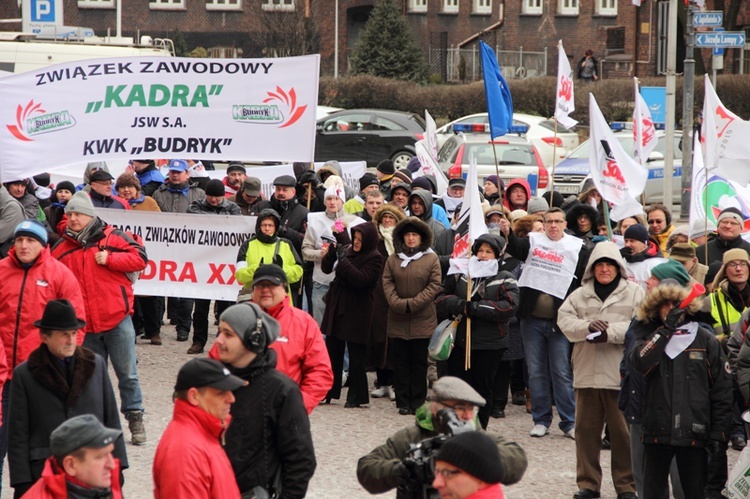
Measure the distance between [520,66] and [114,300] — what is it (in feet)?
129

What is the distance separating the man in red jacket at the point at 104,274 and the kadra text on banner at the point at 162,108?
2004 mm

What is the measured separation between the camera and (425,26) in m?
49.1

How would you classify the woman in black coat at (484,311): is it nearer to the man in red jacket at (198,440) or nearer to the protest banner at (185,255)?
the protest banner at (185,255)

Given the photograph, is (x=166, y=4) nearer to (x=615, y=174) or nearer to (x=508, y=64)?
(x=508, y=64)

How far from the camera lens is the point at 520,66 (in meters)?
46.8

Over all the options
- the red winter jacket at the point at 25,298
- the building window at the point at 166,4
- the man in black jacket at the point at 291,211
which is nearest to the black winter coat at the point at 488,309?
the man in black jacket at the point at 291,211

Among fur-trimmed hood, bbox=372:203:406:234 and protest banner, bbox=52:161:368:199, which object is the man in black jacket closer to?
fur-trimmed hood, bbox=372:203:406:234

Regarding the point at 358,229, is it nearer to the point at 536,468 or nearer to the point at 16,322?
the point at 536,468

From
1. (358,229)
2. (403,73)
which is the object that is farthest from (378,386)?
(403,73)

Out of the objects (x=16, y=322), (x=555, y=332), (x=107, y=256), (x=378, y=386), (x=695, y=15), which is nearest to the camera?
(x=16, y=322)

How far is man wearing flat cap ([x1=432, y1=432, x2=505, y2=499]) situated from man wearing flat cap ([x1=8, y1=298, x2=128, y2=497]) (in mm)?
2636

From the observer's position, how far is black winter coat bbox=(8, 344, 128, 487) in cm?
639

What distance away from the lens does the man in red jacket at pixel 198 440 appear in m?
4.75

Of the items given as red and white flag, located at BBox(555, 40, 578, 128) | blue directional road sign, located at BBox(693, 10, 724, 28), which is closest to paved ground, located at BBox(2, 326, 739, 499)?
red and white flag, located at BBox(555, 40, 578, 128)
